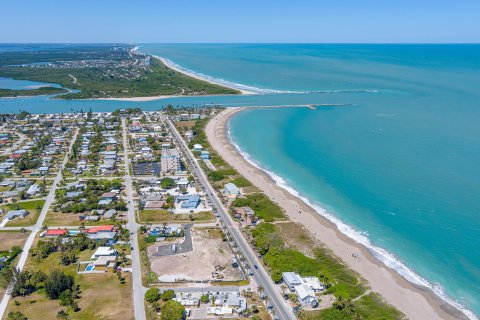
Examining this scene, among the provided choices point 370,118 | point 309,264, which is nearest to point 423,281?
point 309,264

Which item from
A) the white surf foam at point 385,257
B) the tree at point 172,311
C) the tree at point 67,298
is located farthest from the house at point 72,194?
the white surf foam at point 385,257

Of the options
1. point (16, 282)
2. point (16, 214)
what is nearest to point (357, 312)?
point (16, 282)

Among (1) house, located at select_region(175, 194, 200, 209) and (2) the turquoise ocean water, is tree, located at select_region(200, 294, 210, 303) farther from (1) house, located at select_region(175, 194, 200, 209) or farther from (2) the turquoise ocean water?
(2) the turquoise ocean water

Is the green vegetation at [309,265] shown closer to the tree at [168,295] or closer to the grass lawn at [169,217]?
the grass lawn at [169,217]

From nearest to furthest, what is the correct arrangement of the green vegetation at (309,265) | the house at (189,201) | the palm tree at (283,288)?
1. the palm tree at (283,288)
2. the green vegetation at (309,265)
3. the house at (189,201)

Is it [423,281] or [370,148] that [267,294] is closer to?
[423,281]

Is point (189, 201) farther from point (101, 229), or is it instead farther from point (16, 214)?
point (16, 214)

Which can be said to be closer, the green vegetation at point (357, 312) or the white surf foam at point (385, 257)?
the green vegetation at point (357, 312)
